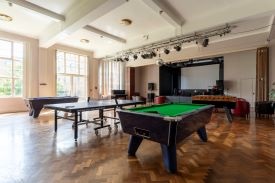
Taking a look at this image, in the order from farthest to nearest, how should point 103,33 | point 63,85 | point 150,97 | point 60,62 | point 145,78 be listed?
point 145,78 < point 150,97 < point 63,85 < point 60,62 < point 103,33

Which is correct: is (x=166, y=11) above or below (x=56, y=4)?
below

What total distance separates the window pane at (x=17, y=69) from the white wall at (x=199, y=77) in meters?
10.3

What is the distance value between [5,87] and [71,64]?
3.30 metres

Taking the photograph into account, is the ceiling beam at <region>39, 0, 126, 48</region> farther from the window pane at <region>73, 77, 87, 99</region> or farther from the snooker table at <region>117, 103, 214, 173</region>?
the window pane at <region>73, 77, 87, 99</region>

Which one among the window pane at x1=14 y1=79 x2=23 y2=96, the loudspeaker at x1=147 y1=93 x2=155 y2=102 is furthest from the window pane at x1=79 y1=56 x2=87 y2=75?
the loudspeaker at x1=147 y1=93 x2=155 y2=102

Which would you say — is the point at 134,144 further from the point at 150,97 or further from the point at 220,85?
the point at 150,97

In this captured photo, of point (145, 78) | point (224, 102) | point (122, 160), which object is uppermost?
point (145, 78)

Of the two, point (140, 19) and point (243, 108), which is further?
point (243, 108)

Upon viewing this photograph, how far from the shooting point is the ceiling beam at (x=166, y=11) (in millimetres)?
4320

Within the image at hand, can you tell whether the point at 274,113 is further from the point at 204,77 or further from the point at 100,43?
the point at 100,43

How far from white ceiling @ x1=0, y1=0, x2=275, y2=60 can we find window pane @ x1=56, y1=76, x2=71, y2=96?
7.57 ft

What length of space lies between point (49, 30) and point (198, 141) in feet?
22.4

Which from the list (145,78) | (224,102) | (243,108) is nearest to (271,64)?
(243,108)

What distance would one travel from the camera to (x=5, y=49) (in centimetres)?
761
